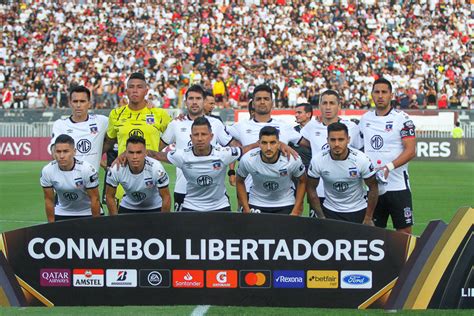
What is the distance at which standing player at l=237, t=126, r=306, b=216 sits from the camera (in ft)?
32.4

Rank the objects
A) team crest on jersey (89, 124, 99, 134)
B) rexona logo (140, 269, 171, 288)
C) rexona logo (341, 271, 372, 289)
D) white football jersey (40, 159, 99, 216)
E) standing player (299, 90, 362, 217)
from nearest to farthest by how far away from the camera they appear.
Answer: rexona logo (341, 271, 372, 289) < rexona logo (140, 269, 171, 288) < white football jersey (40, 159, 99, 216) < standing player (299, 90, 362, 217) < team crest on jersey (89, 124, 99, 134)

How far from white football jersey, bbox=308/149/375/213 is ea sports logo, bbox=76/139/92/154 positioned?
3011 mm

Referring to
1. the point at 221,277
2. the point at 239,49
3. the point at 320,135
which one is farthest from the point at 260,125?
the point at 239,49

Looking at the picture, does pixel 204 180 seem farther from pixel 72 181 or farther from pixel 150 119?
pixel 150 119

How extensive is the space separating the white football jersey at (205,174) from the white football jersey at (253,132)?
0.94 metres

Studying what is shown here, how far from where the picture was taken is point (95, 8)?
145 feet

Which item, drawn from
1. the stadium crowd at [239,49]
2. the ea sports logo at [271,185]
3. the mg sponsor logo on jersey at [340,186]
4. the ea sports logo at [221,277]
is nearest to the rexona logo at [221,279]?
the ea sports logo at [221,277]

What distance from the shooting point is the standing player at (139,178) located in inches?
391

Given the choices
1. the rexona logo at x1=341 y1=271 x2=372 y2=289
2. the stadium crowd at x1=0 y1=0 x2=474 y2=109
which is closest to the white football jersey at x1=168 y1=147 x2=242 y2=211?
the rexona logo at x1=341 y1=271 x2=372 y2=289

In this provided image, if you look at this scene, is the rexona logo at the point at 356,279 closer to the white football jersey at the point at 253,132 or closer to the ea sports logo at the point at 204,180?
the ea sports logo at the point at 204,180

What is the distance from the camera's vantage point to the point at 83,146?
1154 centimetres

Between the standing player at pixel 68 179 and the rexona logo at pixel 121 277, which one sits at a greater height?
the standing player at pixel 68 179

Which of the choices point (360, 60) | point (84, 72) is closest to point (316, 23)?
point (360, 60)

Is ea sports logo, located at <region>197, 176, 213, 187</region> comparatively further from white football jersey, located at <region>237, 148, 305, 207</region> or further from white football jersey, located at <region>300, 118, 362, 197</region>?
white football jersey, located at <region>300, 118, 362, 197</region>
